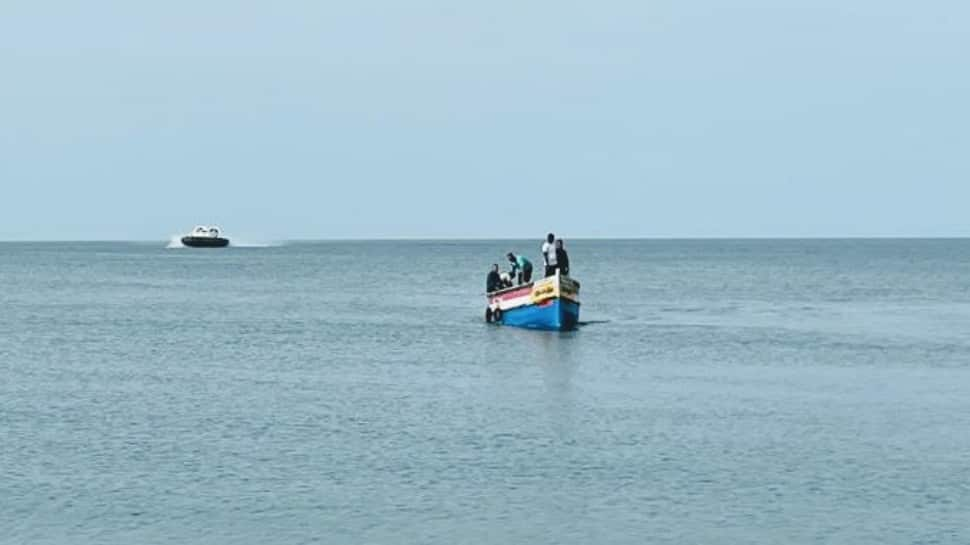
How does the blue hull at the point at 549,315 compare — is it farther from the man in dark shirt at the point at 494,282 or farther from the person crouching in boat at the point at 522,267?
the man in dark shirt at the point at 494,282

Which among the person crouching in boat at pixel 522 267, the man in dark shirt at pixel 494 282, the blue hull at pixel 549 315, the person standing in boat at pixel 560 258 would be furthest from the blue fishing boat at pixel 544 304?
the man in dark shirt at pixel 494 282

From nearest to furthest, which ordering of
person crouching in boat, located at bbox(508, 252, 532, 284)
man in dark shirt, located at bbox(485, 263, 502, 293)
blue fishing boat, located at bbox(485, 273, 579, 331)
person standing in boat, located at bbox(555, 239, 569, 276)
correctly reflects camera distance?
person standing in boat, located at bbox(555, 239, 569, 276)
blue fishing boat, located at bbox(485, 273, 579, 331)
person crouching in boat, located at bbox(508, 252, 532, 284)
man in dark shirt, located at bbox(485, 263, 502, 293)

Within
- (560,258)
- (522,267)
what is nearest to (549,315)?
(522,267)

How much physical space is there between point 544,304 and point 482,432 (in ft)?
86.4

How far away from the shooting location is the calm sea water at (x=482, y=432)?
82.1ft

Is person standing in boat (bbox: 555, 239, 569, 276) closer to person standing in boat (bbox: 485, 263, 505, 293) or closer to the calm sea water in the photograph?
the calm sea water

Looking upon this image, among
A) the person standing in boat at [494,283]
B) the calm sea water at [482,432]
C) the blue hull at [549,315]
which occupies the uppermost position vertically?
the person standing in boat at [494,283]

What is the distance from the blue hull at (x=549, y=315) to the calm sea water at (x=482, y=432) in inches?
56.9

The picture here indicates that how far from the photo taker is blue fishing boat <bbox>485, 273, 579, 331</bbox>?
59625 millimetres

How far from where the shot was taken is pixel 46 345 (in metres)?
58.1

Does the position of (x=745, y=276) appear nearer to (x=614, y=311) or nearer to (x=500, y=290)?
(x=614, y=311)

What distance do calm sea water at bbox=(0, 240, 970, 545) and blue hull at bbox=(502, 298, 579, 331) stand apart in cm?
145

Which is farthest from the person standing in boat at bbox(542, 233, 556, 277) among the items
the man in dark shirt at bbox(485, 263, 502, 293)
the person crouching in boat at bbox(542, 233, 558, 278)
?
the man in dark shirt at bbox(485, 263, 502, 293)

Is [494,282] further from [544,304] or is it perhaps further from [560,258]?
[560,258]
